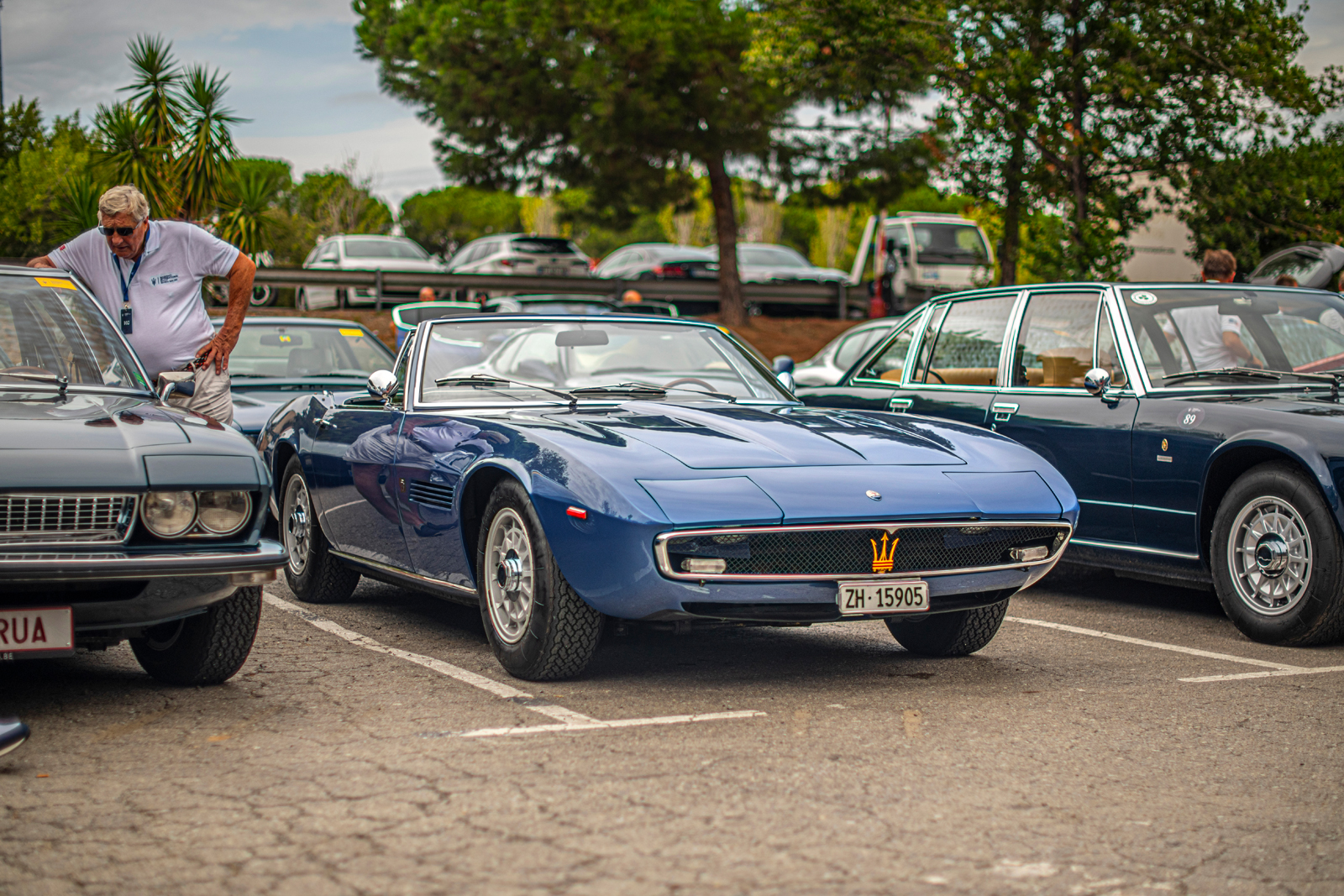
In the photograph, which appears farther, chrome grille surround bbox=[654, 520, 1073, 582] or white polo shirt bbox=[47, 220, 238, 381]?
white polo shirt bbox=[47, 220, 238, 381]

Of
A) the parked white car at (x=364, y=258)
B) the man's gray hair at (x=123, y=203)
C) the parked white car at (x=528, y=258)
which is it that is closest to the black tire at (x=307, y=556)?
the man's gray hair at (x=123, y=203)

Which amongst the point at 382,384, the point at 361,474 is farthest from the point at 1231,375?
the point at 361,474

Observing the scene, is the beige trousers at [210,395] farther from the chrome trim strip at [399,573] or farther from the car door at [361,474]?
the chrome trim strip at [399,573]

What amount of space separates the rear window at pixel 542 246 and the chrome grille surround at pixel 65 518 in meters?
23.6

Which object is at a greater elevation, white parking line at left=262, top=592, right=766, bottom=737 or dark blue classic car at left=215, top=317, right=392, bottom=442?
dark blue classic car at left=215, top=317, right=392, bottom=442

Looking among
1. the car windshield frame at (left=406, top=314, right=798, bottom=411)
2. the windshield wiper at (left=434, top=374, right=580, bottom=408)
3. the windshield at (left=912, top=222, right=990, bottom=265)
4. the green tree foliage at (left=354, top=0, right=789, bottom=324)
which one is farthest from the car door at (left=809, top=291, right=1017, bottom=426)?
the windshield at (left=912, top=222, right=990, bottom=265)

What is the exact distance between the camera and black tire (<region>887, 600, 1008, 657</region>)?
5688 millimetres

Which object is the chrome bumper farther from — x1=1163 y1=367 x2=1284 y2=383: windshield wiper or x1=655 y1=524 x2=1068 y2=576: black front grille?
x1=1163 y1=367 x2=1284 y2=383: windshield wiper

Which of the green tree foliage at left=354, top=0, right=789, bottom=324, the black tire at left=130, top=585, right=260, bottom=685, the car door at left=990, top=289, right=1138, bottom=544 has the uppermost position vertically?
the green tree foliage at left=354, top=0, right=789, bottom=324

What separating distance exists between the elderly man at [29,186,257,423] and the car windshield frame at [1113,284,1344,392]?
4.40 meters

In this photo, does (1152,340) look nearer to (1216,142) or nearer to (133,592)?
(133,592)

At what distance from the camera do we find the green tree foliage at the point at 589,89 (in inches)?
900

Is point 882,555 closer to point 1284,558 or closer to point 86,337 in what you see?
point 1284,558

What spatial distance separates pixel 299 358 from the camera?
35.4 ft
